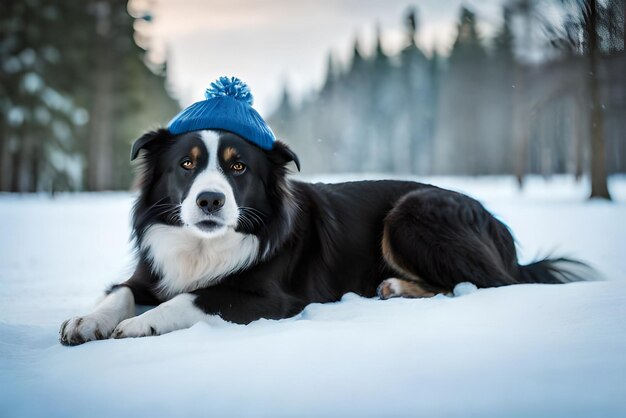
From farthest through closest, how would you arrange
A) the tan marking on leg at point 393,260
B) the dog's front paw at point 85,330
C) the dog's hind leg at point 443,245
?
the tan marking on leg at point 393,260 → the dog's hind leg at point 443,245 → the dog's front paw at point 85,330

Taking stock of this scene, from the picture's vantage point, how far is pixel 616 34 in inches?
170

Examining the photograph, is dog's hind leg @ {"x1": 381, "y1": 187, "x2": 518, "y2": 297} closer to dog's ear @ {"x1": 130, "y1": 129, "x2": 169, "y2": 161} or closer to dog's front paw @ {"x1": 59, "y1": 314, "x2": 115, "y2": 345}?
dog's ear @ {"x1": 130, "y1": 129, "x2": 169, "y2": 161}

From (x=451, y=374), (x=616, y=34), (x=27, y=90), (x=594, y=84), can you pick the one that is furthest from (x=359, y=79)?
(x=451, y=374)

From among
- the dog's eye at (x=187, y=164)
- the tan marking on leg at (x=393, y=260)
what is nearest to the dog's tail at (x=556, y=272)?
the tan marking on leg at (x=393, y=260)

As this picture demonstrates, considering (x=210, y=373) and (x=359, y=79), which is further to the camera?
(x=359, y=79)

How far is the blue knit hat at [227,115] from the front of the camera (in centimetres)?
353

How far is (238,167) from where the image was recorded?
350cm

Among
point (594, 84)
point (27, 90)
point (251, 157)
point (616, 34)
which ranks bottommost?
point (251, 157)

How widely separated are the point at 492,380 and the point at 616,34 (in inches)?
147

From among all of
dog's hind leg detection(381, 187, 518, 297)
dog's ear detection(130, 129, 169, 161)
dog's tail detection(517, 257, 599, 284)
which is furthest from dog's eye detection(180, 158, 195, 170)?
dog's tail detection(517, 257, 599, 284)

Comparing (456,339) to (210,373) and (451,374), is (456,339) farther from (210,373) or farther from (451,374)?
(210,373)

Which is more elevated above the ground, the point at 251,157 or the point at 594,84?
the point at 594,84

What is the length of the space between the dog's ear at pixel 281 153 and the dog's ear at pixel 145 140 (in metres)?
0.80

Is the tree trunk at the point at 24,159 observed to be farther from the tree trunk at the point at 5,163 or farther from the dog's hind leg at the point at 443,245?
the dog's hind leg at the point at 443,245
